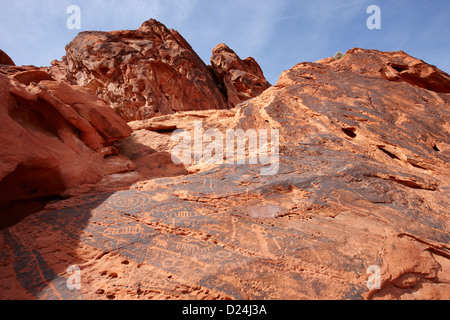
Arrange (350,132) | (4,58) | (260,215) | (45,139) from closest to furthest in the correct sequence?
(260,215)
(45,139)
(350,132)
(4,58)

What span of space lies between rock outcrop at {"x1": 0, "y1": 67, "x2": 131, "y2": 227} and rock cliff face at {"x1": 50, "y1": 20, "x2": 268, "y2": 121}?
25.8ft

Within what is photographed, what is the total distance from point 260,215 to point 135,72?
43.8 feet

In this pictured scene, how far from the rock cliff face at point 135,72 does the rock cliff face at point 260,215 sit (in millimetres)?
8272

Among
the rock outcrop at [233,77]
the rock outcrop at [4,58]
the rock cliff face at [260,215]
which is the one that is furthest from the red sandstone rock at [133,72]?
the rock cliff face at [260,215]

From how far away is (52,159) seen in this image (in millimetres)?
3520

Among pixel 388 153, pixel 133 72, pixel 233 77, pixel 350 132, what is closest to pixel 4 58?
pixel 133 72

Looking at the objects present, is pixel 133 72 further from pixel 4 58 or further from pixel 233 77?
pixel 233 77

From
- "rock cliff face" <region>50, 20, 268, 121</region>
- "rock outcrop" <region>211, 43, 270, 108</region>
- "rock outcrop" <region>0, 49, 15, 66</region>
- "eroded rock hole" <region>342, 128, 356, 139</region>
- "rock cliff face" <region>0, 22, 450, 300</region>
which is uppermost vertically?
"rock outcrop" <region>211, 43, 270, 108</region>

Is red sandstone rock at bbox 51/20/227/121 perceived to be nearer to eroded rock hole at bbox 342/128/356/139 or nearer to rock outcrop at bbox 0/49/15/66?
rock outcrop at bbox 0/49/15/66

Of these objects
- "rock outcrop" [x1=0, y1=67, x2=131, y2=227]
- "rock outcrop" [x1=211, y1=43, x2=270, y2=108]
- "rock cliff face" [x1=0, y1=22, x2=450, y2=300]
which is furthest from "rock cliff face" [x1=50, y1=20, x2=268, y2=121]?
"rock cliff face" [x1=0, y1=22, x2=450, y2=300]

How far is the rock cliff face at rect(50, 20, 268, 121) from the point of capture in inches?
504

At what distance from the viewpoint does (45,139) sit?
3707mm

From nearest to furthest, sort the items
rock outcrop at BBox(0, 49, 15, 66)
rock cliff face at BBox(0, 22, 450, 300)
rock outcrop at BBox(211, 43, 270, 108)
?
1. rock cliff face at BBox(0, 22, 450, 300)
2. rock outcrop at BBox(0, 49, 15, 66)
3. rock outcrop at BBox(211, 43, 270, 108)
